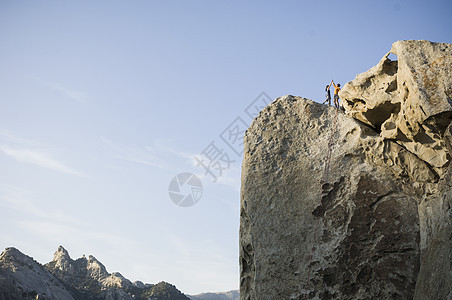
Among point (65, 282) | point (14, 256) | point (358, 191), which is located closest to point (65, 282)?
point (65, 282)

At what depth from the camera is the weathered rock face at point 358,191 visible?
8.12 meters

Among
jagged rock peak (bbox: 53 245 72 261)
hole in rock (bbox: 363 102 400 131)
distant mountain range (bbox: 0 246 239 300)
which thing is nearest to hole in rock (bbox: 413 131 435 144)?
hole in rock (bbox: 363 102 400 131)

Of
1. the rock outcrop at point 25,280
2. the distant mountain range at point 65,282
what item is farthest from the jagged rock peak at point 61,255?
the rock outcrop at point 25,280

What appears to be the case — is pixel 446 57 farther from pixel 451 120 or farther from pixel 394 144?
pixel 394 144

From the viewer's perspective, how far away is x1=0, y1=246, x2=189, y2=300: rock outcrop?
1786 inches

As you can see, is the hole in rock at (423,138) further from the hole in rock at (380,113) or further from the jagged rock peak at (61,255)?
the jagged rock peak at (61,255)

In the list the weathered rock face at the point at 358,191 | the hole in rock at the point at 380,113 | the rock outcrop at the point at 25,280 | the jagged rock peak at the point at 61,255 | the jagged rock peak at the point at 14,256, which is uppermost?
the jagged rock peak at the point at 61,255

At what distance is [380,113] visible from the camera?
9.90m

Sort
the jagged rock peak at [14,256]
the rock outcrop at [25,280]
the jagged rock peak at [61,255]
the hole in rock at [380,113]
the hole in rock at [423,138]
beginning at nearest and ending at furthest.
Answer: the hole in rock at [423,138] → the hole in rock at [380,113] → the rock outcrop at [25,280] → the jagged rock peak at [14,256] → the jagged rock peak at [61,255]

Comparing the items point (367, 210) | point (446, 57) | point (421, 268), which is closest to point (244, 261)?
point (367, 210)

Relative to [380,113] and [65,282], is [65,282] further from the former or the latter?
[380,113]

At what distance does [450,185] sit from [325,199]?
2782 millimetres

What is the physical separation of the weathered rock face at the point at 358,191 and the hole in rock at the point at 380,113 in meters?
0.03

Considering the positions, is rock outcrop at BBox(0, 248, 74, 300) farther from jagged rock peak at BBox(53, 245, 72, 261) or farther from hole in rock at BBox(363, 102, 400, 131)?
hole in rock at BBox(363, 102, 400, 131)
